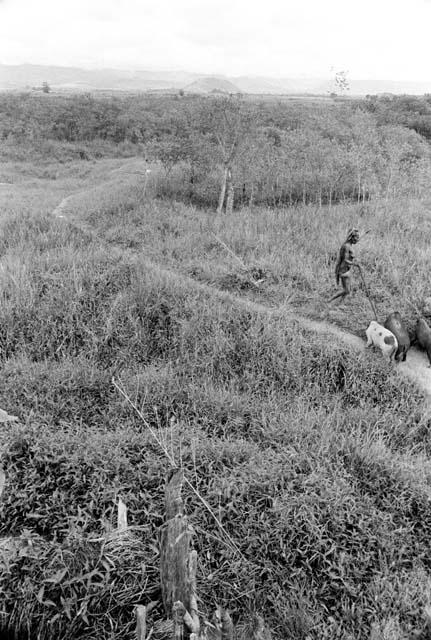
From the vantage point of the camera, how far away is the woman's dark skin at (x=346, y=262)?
713 centimetres

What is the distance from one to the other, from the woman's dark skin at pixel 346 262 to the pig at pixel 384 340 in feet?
3.56

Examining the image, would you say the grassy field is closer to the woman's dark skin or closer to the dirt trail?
the dirt trail

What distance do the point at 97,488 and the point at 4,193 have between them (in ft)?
58.3

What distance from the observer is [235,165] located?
16969 mm

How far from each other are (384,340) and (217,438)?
3.04m

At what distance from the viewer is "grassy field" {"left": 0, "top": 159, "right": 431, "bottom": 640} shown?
3.57 metres

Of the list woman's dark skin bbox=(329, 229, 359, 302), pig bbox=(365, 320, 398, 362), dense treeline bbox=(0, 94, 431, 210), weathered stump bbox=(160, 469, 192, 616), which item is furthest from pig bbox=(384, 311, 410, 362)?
dense treeline bbox=(0, 94, 431, 210)

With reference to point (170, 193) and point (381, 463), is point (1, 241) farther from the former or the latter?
point (381, 463)

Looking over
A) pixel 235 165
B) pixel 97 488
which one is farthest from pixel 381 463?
pixel 235 165

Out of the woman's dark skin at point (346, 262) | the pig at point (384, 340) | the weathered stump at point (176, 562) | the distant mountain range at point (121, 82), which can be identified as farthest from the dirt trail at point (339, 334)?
the distant mountain range at point (121, 82)

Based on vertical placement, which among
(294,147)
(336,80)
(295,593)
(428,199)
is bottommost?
(295,593)

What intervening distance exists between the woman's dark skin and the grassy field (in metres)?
0.40

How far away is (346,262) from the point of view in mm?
7398

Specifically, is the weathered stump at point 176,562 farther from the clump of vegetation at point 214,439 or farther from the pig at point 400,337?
the pig at point 400,337
